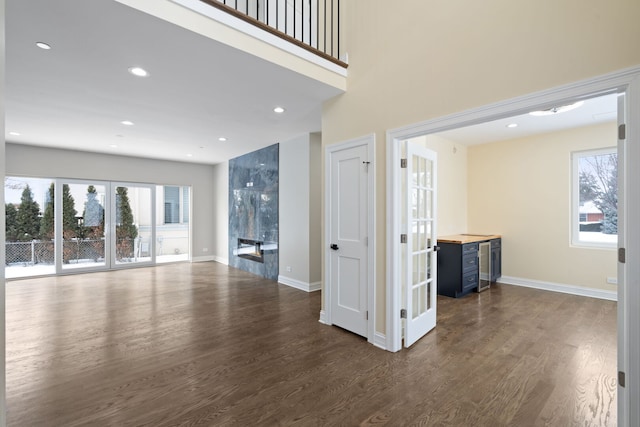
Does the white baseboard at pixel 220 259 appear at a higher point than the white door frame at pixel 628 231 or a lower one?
lower

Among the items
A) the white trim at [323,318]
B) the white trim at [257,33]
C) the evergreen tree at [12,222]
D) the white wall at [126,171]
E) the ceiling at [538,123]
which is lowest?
the white trim at [323,318]

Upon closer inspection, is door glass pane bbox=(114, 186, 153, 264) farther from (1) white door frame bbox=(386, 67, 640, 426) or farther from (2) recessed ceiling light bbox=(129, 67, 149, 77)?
(1) white door frame bbox=(386, 67, 640, 426)

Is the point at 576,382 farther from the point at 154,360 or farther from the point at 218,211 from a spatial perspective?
the point at 218,211

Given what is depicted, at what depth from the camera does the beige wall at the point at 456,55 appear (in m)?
1.77

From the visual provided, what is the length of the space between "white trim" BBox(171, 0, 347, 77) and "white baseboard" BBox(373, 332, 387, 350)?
2.81 meters

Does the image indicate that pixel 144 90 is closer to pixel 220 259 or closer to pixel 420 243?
pixel 420 243

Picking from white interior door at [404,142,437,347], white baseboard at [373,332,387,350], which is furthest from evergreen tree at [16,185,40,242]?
white interior door at [404,142,437,347]

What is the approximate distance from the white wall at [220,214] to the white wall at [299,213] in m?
2.82

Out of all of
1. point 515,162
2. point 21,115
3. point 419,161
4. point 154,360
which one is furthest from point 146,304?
point 515,162

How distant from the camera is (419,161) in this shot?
3.22 meters

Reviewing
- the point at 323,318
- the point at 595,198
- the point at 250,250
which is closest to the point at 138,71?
the point at 323,318

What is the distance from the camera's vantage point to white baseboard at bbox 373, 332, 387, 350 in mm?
2938

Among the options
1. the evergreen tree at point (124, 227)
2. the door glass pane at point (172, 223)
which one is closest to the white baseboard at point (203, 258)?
the door glass pane at point (172, 223)

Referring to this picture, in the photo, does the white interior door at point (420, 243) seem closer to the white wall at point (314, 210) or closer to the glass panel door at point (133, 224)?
the white wall at point (314, 210)
